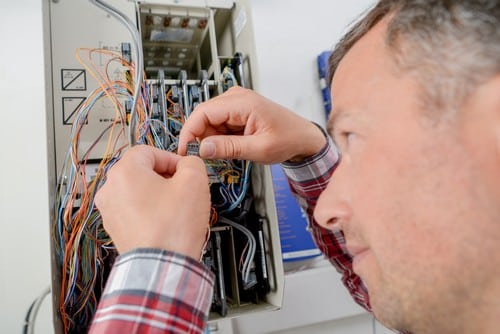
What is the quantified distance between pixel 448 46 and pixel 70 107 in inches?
31.9

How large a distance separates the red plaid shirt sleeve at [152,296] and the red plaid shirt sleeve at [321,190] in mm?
445

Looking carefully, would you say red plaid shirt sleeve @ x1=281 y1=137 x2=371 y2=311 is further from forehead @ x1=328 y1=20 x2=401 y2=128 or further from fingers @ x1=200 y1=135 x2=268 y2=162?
forehead @ x1=328 y1=20 x2=401 y2=128

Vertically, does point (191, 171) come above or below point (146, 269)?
above

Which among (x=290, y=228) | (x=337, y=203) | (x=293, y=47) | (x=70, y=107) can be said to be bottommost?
(x=290, y=228)

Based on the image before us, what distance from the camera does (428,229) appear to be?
46cm

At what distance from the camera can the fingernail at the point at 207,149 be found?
0.69 metres

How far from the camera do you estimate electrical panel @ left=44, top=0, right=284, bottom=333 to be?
0.78m

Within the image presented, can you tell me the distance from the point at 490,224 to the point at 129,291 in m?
0.46

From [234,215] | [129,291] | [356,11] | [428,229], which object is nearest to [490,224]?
[428,229]

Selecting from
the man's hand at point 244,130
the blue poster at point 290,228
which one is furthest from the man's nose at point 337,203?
the blue poster at point 290,228

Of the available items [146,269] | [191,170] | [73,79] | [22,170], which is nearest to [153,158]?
[191,170]

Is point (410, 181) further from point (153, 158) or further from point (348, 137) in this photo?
point (153, 158)

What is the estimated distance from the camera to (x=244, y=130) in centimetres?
78

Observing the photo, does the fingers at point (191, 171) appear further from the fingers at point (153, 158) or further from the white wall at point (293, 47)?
the white wall at point (293, 47)
